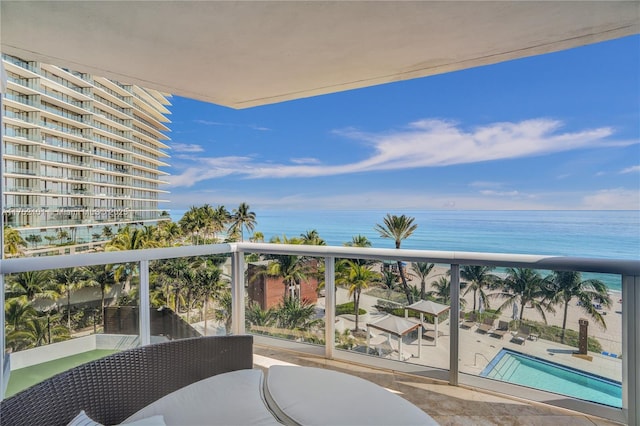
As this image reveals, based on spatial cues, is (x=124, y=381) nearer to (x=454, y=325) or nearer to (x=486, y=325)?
(x=454, y=325)

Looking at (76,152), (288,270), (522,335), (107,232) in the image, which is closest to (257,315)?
(288,270)

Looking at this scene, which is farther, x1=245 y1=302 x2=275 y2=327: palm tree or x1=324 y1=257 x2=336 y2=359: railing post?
x1=245 y1=302 x2=275 y2=327: palm tree

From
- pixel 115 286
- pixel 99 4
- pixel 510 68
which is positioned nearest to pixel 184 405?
pixel 115 286

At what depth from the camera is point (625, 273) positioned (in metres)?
2.19

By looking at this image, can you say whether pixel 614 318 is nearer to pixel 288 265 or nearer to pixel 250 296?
pixel 288 265

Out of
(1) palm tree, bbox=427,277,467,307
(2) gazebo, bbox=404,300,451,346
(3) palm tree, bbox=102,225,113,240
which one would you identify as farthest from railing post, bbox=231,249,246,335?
(3) palm tree, bbox=102,225,113,240

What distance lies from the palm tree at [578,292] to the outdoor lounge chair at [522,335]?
24cm

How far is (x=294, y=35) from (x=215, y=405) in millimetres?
2084

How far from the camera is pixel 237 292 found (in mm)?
3496

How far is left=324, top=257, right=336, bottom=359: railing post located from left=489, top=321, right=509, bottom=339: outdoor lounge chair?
145cm

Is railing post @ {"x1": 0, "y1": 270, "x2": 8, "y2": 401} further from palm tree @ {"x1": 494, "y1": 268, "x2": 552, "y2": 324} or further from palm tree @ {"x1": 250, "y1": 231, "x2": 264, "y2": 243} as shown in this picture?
palm tree @ {"x1": 494, "y1": 268, "x2": 552, "y2": 324}

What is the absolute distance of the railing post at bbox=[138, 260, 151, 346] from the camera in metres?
2.65

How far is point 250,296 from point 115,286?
4.45 ft

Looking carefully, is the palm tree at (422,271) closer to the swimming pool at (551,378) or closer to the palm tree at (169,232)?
the swimming pool at (551,378)
